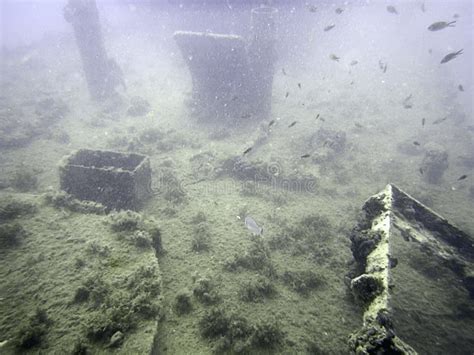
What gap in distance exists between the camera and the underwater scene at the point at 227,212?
416 cm

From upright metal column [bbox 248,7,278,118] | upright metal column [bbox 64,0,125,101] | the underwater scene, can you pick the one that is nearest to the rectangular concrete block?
the underwater scene

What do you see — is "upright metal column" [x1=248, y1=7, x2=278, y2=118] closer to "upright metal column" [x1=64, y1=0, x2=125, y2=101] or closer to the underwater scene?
the underwater scene

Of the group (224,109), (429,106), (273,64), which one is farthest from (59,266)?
(429,106)

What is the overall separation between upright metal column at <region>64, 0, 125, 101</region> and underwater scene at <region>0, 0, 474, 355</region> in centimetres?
12

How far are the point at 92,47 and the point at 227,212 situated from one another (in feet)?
54.6

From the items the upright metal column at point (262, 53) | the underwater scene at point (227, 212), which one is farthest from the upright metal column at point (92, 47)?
the upright metal column at point (262, 53)

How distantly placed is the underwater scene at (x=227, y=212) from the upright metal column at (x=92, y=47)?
0.12 metres

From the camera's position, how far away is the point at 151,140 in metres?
13.2

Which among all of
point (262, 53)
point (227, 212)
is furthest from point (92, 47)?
point (227, 212)

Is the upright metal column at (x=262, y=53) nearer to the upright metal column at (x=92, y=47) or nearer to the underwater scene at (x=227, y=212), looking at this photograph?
the underwater scene at (x=227, y=212)

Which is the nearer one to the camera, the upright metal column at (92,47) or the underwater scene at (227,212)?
the underwater scene at (227,212)

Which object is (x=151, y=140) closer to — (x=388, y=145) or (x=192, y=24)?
(x=388, y=145)

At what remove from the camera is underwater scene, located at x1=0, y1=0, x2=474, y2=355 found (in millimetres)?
4156

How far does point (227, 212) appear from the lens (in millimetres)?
8328
